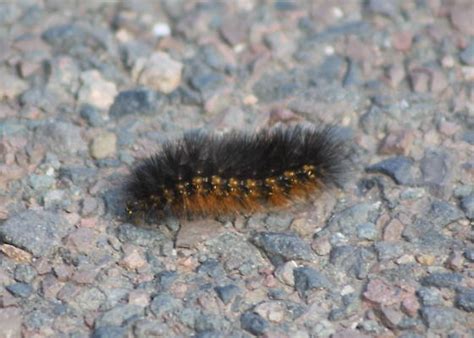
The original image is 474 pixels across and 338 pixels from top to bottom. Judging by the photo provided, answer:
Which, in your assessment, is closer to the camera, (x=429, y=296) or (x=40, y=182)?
(x=429, y=296)

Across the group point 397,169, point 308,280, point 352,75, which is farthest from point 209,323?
point 352,75

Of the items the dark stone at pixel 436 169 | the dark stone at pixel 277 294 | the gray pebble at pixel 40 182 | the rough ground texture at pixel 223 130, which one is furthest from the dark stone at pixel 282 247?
the gray pebble at pixel 40 182

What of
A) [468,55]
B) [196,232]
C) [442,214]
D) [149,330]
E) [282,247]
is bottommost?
[149,330]

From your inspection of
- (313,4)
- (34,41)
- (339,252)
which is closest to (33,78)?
(34,41)

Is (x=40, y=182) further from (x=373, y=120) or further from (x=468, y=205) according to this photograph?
(x=468, y=205)

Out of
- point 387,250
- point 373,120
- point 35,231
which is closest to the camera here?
point 387,250

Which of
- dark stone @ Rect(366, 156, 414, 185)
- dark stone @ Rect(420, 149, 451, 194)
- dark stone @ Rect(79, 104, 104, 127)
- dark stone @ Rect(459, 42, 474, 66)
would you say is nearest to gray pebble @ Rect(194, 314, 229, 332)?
dark stone @ Rect(366, 156, 414, 185)

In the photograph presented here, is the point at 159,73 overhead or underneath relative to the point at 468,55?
underneath

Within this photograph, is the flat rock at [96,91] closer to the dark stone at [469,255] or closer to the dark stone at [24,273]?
the dark stone at [24,273]
